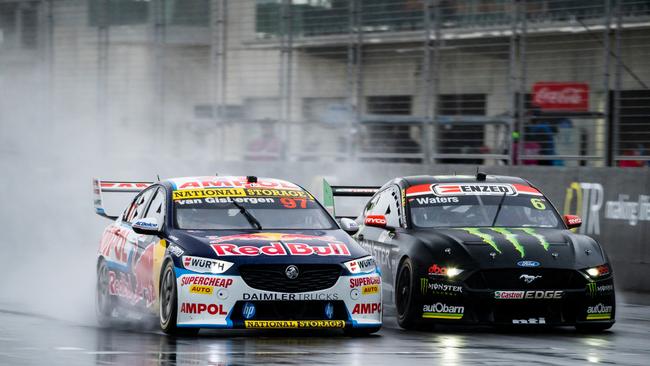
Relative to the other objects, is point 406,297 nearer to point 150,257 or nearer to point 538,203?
point 538,203

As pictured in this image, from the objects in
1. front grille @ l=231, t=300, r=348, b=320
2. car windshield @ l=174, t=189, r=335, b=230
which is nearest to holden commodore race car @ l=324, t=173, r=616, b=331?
car windshield @ l=174, t=189, r=335, b=230

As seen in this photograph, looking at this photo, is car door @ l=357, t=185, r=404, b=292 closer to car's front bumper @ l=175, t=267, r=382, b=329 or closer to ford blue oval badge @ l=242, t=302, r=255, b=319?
car's front bumper @ l=175, t=267, r=382, b=329

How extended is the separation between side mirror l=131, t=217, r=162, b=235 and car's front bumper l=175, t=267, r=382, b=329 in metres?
0.84

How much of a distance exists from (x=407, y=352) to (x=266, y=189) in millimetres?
2917

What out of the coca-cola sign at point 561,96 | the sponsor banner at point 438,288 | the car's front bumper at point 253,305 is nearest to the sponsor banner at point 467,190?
the sponsor banner at point 438,288

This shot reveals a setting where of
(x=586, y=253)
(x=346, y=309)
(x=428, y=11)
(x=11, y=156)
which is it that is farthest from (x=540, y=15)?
(x=11, y=156)

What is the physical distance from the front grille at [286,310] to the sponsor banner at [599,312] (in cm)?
236

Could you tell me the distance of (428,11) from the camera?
21.6 meters

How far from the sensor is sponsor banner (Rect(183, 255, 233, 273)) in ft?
37.8

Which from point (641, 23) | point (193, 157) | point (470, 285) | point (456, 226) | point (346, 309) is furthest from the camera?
point (193, 157)

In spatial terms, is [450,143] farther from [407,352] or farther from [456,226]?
[407,352]

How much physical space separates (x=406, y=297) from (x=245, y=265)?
6.70 feet

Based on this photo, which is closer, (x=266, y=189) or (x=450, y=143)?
(x=266, y=189)

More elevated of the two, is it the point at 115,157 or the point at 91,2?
the point at 91,2
